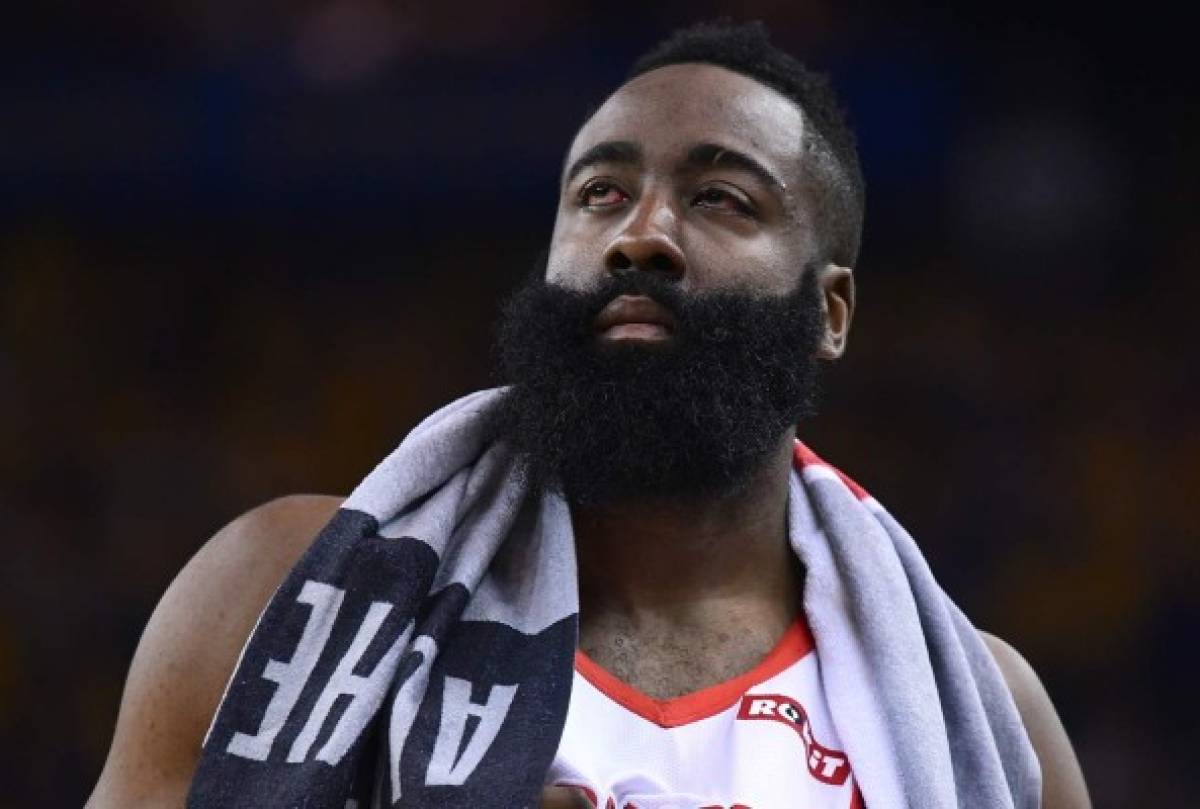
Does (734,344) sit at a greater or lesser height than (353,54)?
lesser

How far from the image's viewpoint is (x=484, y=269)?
16.1 feet

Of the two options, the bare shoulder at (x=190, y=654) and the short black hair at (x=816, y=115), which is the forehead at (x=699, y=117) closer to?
the short black hair at (x=816, y=115)

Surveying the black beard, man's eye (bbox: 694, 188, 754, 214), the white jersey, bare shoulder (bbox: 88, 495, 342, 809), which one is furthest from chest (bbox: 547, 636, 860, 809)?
man's eye (bbox: 694, 188, 754, 214)

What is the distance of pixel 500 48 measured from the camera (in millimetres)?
4836

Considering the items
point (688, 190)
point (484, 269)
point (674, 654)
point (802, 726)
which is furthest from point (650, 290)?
point (484, 269)

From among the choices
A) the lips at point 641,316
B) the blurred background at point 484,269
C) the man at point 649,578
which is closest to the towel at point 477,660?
the man at point 649,578

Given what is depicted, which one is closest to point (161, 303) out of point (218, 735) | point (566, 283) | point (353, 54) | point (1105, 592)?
point (353, 54)

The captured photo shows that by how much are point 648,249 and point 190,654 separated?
2.25 feet

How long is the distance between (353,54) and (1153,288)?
7.16 feet

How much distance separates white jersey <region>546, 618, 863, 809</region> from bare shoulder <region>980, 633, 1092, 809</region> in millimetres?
354

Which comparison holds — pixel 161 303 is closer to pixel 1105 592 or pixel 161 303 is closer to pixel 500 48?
pixel 500 48

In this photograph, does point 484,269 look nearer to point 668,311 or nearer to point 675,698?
point 668,311

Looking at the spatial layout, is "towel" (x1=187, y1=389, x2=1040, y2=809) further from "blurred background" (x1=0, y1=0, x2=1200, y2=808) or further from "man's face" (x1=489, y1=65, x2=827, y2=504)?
"blurred background" (x1=0, y1=0, x2=1200, y2=808)

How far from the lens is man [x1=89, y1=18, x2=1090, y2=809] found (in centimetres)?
184
